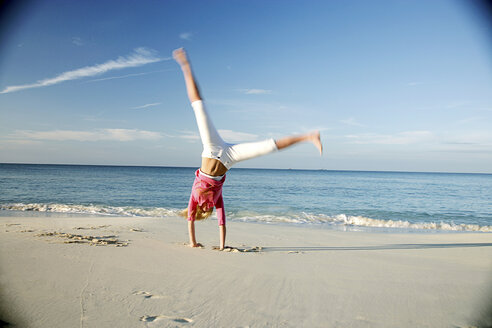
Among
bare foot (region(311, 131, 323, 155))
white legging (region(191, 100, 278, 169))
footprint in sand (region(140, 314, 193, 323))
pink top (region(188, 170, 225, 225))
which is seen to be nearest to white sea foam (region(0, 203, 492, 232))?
pink top (region(188, 170, 225, 225))

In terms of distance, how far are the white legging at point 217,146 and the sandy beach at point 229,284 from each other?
1449 millimetres

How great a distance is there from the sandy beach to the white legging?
4.75ft

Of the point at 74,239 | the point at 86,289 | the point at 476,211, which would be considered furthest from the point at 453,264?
the point at 476,211

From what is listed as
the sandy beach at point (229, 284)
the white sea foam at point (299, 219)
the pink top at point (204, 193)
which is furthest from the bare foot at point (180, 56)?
the white sea foam at point (299, 219)

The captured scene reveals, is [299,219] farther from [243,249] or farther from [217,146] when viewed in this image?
[217,146]

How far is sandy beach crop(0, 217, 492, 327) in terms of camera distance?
2391 millimetres

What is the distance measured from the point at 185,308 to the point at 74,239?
3355 millimetres

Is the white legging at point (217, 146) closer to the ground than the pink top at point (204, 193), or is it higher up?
higher up

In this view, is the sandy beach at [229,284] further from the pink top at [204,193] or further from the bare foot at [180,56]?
the bare foot at [180,56]

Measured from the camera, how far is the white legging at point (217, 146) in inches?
144

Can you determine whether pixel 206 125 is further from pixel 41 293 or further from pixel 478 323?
pixel 478 323

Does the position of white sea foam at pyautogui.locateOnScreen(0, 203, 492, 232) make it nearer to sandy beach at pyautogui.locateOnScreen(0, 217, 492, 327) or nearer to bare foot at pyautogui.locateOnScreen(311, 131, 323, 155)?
sandy beach at pyautogui.locateOnScreen(0, 217, 492, 327)

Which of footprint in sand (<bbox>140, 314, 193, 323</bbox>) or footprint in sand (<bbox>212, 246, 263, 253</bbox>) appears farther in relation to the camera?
footprint in sand (<bbox>212, 246, 263, 253</bbox>)

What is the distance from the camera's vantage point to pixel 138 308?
2.45 m
